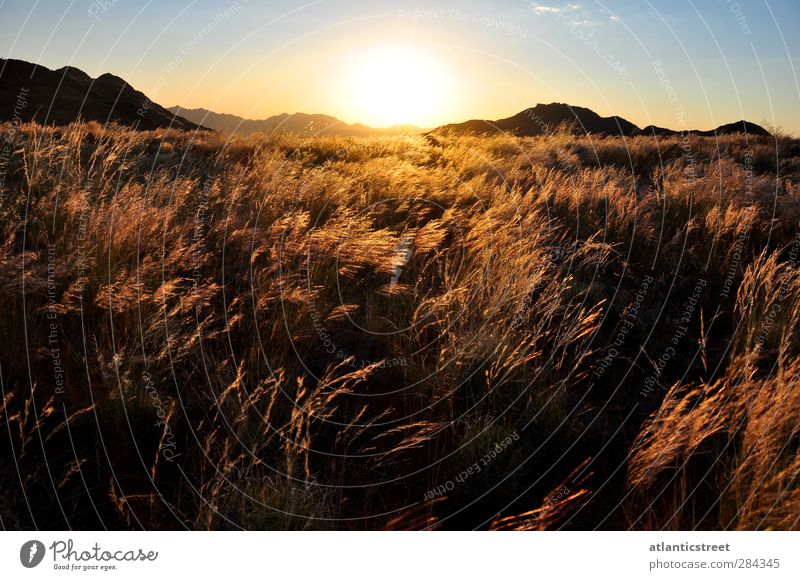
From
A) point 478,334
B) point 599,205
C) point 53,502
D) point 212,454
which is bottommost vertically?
point 53,502

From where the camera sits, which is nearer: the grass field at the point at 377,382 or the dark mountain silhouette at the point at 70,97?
the grass field at the point at 377,382

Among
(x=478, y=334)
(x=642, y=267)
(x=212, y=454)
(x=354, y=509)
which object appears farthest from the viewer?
(x=642, y=267)

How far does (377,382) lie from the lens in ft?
10.2

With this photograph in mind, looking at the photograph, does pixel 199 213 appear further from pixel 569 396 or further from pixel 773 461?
pixel 773 461

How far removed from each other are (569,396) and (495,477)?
0.85m

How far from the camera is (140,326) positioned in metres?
2.95

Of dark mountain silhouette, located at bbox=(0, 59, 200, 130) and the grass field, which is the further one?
dark mountain silhouette, located at bbox=(0, 59, 200, 130)

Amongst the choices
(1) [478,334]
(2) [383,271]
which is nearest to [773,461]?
(1) [478,334]

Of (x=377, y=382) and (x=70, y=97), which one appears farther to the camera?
(x=70, y=97)

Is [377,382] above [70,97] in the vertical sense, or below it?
below

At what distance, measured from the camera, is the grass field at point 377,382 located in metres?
2.24

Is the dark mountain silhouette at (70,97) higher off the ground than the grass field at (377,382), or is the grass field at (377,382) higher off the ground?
the dark mountain silhouette at (70,97)

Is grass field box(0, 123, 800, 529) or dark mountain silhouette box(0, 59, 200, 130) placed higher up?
dark mountain silhouette box(0, 59, 200, 130)

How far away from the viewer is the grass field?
2.24 meters
